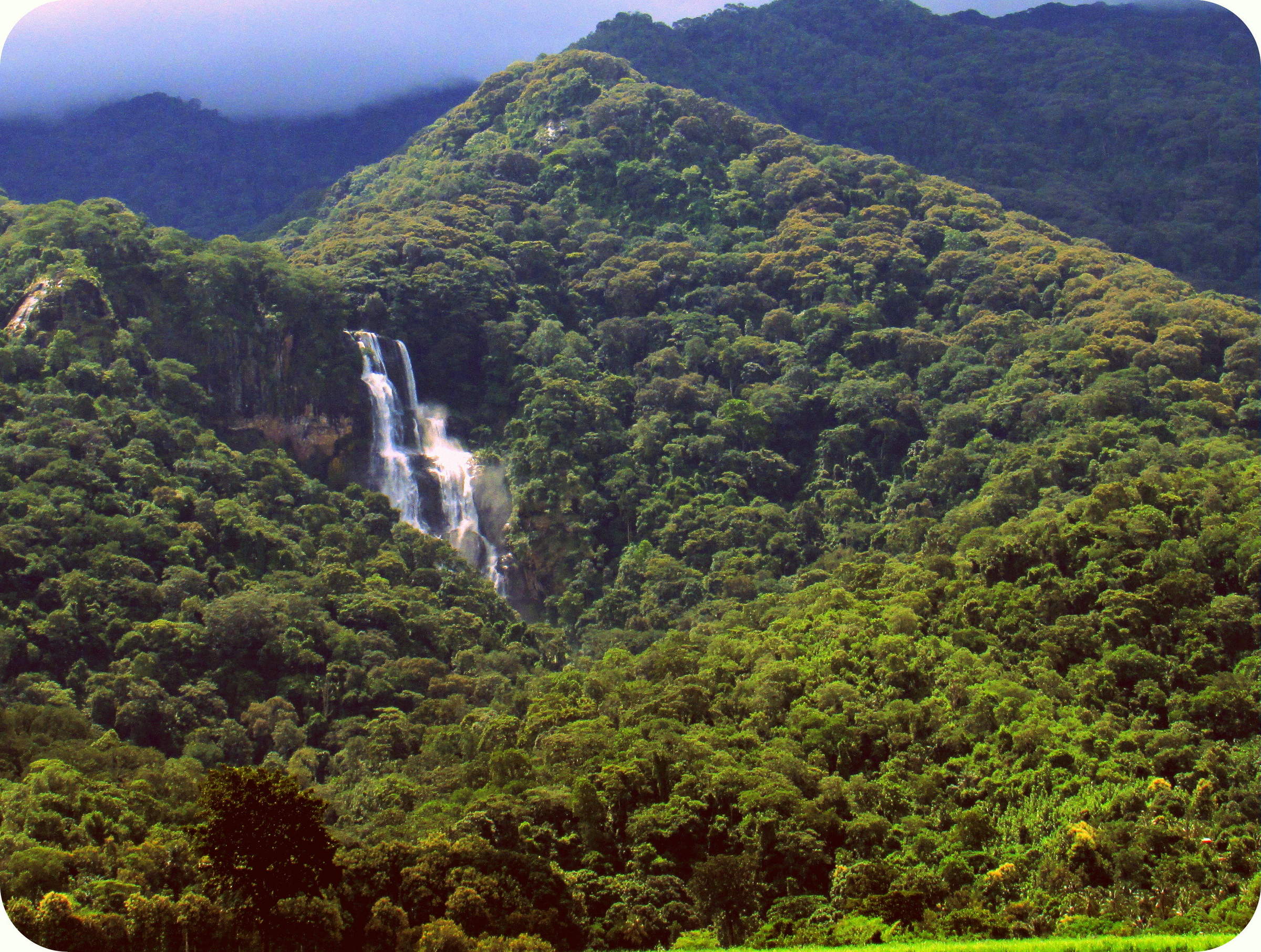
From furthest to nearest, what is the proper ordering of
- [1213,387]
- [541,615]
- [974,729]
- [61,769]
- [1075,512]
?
[541,615]
[1213,387]
[1075,512]
[974,729]
[61,769]

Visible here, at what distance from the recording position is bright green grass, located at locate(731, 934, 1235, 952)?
15969 millimetres

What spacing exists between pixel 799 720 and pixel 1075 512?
10.5m

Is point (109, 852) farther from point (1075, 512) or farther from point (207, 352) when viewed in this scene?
point (207, 352)

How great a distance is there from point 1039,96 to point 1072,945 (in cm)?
7933

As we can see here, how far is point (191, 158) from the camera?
85.4 metres

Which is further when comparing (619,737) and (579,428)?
(579,428)

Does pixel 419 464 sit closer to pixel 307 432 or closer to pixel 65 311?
pixel 307 432

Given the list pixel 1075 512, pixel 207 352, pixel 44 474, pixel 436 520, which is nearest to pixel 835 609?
pixel 1075 512

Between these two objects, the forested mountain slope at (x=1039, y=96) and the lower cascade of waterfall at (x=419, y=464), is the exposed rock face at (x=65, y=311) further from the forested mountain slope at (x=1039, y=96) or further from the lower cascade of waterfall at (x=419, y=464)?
the forested mountain slope at (x=1039, y=96)

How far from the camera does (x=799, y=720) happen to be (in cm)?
2816

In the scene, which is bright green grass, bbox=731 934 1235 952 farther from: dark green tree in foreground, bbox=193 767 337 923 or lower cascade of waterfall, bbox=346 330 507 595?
lower cascade of waterfall, bbox=346 330 507 595

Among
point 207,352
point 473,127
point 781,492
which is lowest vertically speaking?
point 781,492

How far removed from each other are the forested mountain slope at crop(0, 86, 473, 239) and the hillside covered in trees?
20645mm

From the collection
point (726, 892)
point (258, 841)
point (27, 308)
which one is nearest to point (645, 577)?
point (726, 892)
